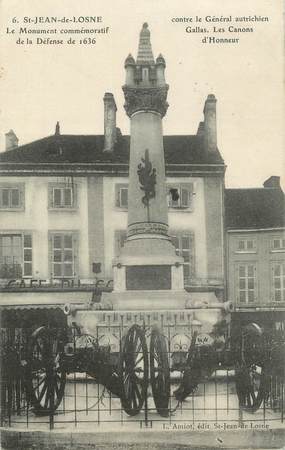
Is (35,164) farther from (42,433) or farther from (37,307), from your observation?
(42,433)

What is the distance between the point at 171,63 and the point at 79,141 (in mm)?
5723

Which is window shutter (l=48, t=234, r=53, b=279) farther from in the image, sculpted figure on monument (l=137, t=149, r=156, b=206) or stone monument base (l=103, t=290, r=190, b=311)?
sculpted figure on monument (l=137, t=149, r=156, b=206)

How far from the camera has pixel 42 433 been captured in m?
5.51

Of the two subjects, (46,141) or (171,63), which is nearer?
(171,63)

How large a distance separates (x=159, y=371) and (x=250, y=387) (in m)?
0.92

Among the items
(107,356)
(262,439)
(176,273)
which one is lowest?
(262,439)

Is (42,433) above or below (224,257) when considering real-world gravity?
below

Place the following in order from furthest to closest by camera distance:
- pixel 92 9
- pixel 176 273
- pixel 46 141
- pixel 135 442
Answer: pixel 46 141 → pixel 176 273 → pixel 92 9 → pixel 135 442

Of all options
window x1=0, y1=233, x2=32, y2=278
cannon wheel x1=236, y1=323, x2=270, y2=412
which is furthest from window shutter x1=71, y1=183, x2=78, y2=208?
cannon wheel x1=236, y1=323, x2=270, y2=412

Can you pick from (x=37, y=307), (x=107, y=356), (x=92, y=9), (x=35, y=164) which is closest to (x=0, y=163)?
(x=35, y=164)

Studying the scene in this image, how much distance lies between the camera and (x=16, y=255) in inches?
502

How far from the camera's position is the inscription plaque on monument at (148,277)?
902cm

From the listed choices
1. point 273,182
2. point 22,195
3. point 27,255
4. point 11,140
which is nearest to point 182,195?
point 22,195

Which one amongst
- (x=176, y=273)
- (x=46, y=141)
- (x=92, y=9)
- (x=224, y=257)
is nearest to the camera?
(x=92, y=9)
